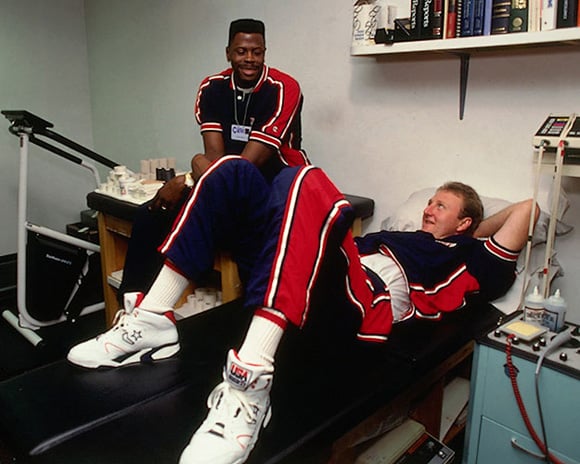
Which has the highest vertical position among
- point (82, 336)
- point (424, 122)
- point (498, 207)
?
point (424, 122)

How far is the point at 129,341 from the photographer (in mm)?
1226

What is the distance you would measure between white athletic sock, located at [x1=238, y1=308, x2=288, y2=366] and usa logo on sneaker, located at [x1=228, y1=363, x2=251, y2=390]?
0.08 feet

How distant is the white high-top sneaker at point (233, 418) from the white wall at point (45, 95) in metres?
2.69

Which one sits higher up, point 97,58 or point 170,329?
point 97,58

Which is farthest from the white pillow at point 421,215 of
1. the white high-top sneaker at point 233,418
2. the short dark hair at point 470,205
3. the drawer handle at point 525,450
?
the white high-top sneaker at point 233,418

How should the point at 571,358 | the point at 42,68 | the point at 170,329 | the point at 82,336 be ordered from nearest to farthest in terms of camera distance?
the point at 571,358, the point at 170,329, the point at 82,336, the point at 42,68

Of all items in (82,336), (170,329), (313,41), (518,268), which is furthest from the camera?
(82,336)

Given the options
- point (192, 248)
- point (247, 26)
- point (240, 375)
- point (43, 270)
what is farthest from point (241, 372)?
point (43, 270)

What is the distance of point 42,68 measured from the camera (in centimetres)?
319

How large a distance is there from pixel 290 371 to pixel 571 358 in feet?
2.07

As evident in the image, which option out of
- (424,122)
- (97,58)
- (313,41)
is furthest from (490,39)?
(97,58)

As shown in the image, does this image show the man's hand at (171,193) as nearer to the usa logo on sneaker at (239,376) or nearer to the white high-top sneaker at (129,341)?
the white high-top sneaker at (129,341)

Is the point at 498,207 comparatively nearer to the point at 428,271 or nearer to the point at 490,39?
the point at 428,271

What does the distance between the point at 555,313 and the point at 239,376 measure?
31.3 inches
